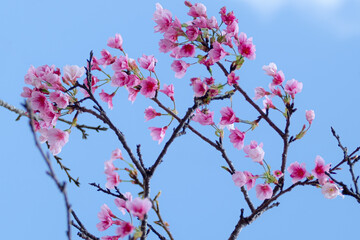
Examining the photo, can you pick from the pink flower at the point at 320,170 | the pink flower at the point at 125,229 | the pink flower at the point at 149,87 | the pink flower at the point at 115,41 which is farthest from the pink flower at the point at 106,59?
the pink flower at the point at 320,170

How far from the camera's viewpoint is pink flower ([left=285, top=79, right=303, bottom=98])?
4.28ft

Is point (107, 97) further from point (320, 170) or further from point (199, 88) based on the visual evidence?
point (320, 170)

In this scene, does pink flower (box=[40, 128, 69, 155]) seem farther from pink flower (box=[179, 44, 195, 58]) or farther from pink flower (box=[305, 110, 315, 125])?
pink flower (box=[305, 110, 315, 125])

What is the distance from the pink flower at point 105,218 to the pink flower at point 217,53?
518 millimetres

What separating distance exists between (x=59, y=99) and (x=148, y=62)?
0.29 m

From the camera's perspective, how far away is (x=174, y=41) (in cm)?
139

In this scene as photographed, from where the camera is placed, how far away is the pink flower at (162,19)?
1.39 m

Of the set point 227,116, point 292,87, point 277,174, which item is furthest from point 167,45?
point 277,174

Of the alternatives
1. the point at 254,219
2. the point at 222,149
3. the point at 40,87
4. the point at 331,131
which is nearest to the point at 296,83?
the point at 331,131

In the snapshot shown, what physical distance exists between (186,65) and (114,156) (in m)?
0.42

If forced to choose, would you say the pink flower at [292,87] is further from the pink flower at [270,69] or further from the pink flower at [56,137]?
the pink flower at [56,137]

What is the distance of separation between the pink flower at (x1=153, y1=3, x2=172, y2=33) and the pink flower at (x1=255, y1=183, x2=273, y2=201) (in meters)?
0.56

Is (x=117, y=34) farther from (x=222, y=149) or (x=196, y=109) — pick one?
(x=222, y=149)

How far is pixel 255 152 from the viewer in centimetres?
125
